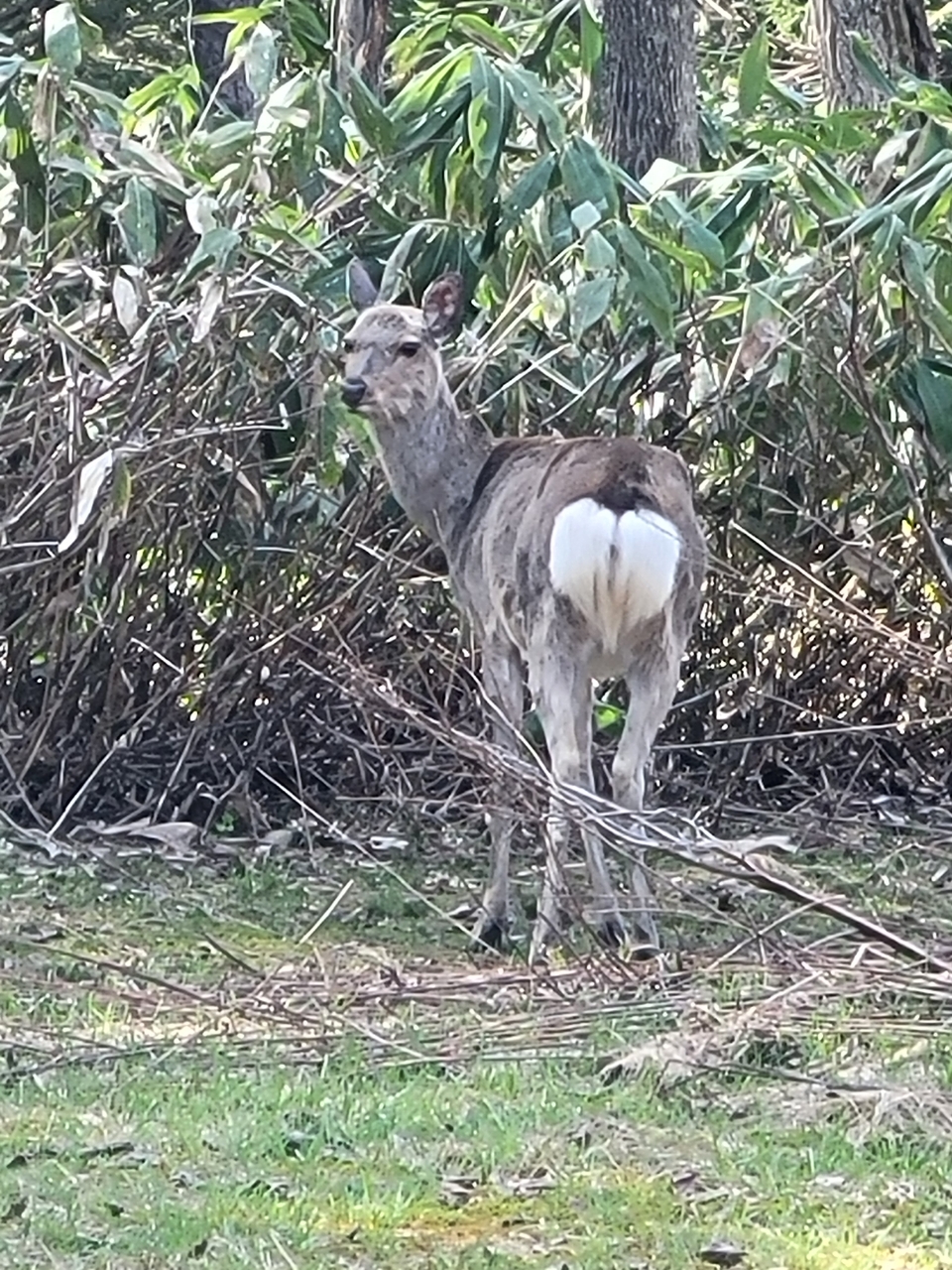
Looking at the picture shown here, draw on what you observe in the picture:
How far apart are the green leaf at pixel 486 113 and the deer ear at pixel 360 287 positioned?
1.75 feet

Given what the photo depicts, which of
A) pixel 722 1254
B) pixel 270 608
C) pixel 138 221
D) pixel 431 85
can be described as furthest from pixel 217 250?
pixel 722 1254

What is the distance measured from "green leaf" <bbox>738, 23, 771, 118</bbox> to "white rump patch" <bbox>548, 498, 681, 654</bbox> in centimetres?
186

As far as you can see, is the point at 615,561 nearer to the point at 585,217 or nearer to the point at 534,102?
the point at 585,217

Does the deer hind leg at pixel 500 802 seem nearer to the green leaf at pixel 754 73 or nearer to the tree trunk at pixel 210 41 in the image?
the green leaf at pixel 754 73

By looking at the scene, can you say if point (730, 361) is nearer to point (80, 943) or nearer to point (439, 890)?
point (439, 890)

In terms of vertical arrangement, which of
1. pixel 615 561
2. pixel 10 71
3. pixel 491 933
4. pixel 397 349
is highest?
pixel 10 71

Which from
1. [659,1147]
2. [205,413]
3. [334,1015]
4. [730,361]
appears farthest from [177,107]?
[659,1147]

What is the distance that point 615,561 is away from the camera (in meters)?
6.27

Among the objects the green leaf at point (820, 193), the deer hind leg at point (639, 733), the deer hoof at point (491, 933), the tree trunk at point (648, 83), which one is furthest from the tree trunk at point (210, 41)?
the deer hoof at point (491, 933)

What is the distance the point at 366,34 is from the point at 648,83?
125cm

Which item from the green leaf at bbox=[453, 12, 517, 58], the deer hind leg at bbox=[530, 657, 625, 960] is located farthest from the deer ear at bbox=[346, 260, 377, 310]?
the deer hind leg at bbox=[530, 657, 625, 960]

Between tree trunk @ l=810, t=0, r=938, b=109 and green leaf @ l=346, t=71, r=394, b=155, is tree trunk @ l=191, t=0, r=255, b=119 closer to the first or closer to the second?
tree trunk @ l=810, t=0, r=938, b=109

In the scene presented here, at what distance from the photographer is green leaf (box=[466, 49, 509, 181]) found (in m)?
7.26

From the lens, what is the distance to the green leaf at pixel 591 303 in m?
7.09
